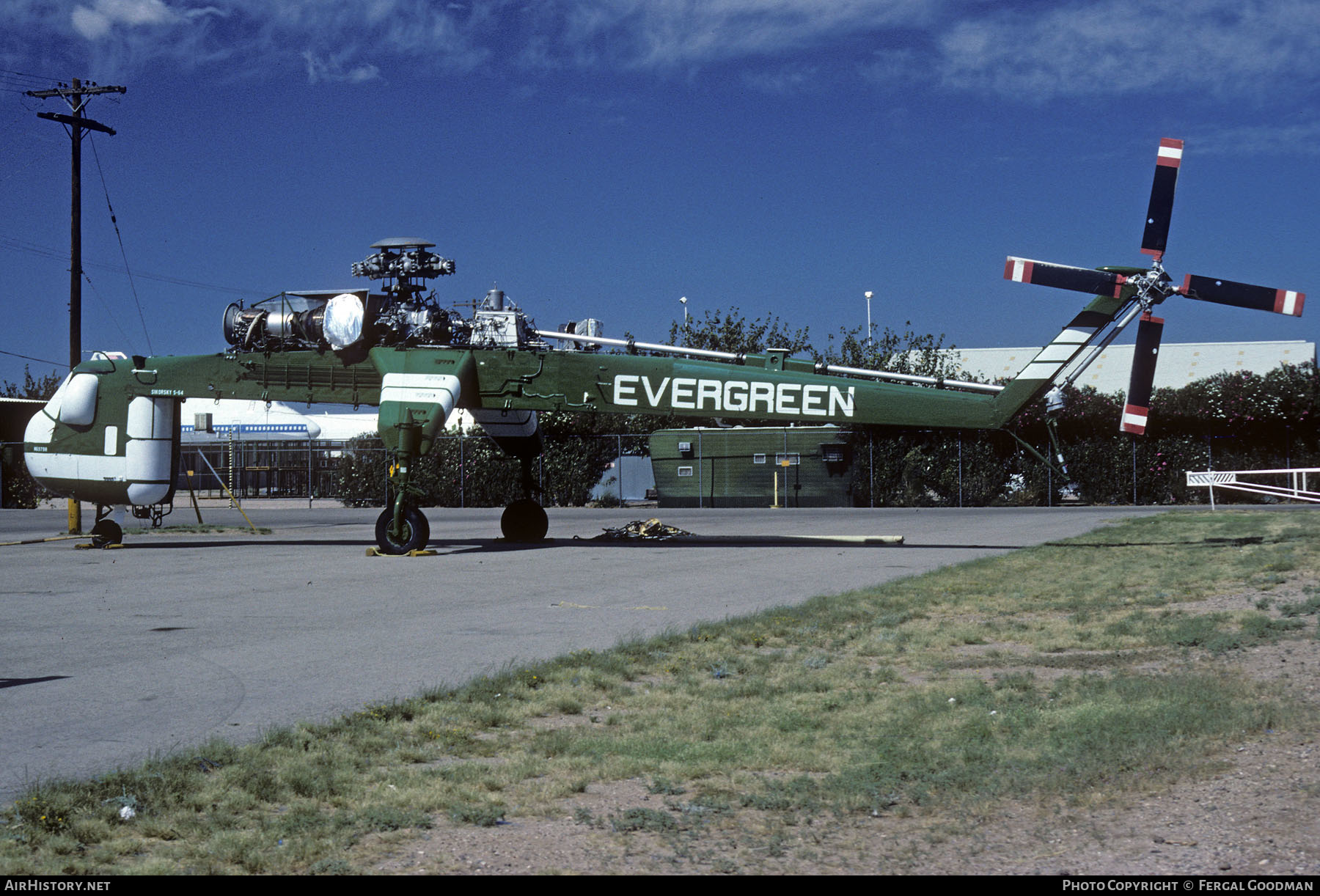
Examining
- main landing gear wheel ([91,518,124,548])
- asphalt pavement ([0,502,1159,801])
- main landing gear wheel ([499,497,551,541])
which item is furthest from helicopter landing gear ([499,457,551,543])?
main landing gear wheel ([91,518,124,548])

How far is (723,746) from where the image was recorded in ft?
19.1

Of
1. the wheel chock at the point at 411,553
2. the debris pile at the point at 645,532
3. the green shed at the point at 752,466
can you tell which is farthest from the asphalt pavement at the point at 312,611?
the green shed at the point at 752,466

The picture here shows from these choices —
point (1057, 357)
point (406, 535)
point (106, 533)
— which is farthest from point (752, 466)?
point (106, 533)

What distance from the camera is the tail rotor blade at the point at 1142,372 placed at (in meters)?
17.5

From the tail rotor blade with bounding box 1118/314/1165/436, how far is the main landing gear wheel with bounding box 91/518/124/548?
1736 cm

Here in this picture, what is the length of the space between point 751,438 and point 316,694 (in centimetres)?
3102

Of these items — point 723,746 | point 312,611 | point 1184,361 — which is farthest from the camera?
point 1184,361

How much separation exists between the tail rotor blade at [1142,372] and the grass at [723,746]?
8.15 m

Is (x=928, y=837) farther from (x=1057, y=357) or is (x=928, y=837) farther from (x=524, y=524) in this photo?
(x=524, y=524)

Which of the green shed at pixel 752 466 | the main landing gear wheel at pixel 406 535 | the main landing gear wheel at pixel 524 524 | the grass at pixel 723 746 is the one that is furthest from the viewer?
the green shed at pixel 752 466

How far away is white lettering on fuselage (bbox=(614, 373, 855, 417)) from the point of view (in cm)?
1850

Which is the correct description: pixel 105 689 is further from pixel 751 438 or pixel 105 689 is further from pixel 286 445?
pixel 286 445

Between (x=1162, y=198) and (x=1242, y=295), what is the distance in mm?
1908

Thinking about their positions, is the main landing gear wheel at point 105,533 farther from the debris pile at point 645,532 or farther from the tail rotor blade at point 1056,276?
the tail rotor blade at point 1056,276
